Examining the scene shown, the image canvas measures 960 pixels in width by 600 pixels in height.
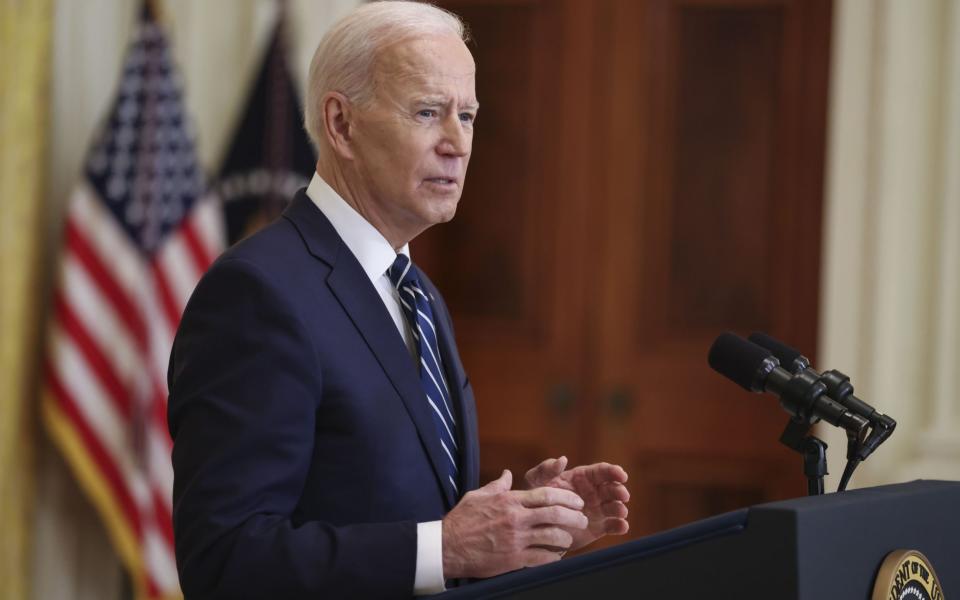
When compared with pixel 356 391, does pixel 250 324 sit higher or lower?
higher

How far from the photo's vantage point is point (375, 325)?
177 centimetres

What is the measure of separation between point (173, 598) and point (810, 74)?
113 inches

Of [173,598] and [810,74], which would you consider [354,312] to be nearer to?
[173,598]

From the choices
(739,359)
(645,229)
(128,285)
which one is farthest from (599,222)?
(739,359)

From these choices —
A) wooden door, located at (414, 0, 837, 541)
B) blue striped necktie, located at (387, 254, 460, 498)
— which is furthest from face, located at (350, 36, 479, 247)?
wooden door, located at (414, 0, 837, 541)

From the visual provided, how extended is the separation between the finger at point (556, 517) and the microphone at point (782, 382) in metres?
0.33

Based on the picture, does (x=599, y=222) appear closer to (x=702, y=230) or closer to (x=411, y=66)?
(x=702, y=230)

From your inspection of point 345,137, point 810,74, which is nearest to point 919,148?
point 810,74

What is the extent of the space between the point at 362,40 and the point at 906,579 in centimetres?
111

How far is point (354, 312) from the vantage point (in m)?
1.75

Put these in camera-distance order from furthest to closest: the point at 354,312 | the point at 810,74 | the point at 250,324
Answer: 1. the point at 810,74
2. the point at 354,312
3. the point at 250,324

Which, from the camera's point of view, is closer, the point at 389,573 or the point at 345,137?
the point at 389,573

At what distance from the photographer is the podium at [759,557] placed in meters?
1.21

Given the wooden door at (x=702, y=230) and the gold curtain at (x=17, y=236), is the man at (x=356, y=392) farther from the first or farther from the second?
the wooden door at (x=702, y=230)
